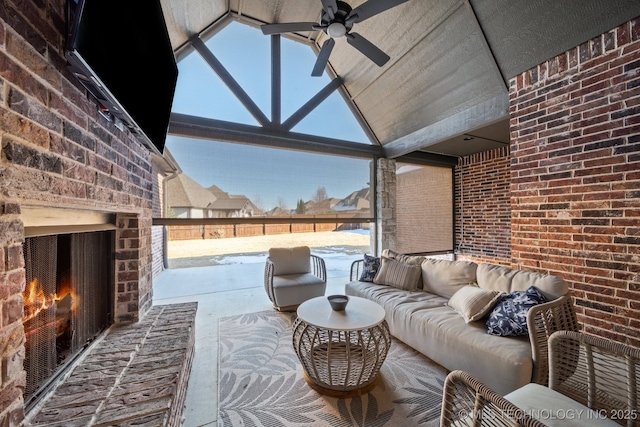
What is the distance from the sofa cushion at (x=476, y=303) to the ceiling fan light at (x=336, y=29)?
261 centimetres

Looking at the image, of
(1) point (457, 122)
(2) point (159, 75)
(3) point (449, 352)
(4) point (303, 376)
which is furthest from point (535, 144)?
(2) point (159, 75)

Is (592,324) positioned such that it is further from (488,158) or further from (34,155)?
(34,155)

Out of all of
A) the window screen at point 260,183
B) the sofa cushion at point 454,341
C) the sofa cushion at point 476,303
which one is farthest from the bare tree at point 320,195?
the sofa cushion at point 476,303

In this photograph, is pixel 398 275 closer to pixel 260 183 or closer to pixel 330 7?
pixel 260 183

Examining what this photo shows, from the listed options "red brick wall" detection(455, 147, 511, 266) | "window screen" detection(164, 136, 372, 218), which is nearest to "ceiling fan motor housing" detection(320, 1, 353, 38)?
"window screen" detection(164, 136, 372, 218)

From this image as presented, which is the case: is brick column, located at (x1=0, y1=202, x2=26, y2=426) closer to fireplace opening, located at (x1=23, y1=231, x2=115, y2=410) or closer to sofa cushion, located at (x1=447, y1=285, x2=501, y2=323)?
fireplace opening, located at (x1=23, y1=231, x2=115, y2=410)

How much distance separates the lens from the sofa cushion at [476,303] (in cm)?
203

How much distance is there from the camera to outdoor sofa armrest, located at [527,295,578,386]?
1589 mm

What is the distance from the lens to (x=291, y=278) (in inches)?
138

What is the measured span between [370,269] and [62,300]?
9.45ft

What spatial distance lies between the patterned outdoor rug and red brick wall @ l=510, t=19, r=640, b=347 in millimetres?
Result: 1455

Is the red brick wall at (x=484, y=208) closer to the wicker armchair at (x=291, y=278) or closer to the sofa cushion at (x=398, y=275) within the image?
the sofa cushion at (x=398, y=275)

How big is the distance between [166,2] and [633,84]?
3900mm

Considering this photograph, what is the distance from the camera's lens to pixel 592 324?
2.12 metres
